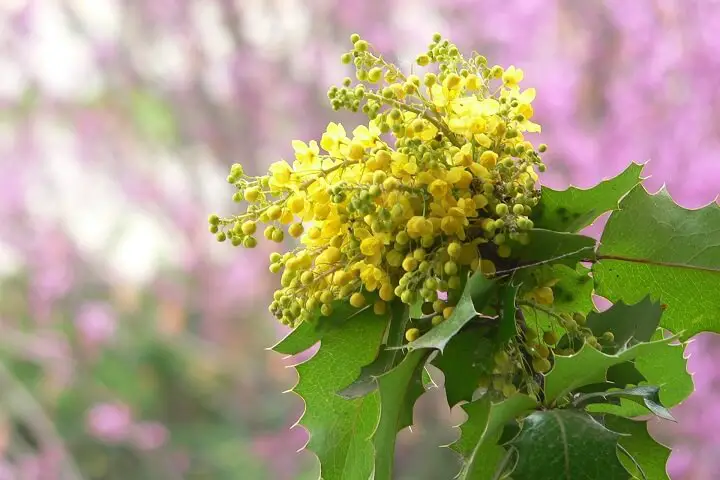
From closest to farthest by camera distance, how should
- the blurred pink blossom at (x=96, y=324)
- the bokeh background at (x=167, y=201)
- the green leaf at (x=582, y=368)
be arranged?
1. the green leaf at (x=582, y=368)
2. the bokeh background at (x=167, y=201)
3. the blurred pink blossom at (x=96, y=324)

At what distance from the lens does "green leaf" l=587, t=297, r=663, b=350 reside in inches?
16.4

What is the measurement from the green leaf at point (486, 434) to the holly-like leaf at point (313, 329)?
8 centimetres

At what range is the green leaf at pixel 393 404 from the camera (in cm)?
40

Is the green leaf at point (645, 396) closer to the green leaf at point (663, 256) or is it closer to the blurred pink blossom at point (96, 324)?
the green leaf at point (663, 256)

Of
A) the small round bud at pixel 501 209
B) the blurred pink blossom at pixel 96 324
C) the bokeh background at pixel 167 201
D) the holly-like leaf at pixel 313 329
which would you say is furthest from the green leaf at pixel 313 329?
the blurred pink blossom at pixel 96 324

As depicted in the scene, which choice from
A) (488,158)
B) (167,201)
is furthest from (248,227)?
(167,201)

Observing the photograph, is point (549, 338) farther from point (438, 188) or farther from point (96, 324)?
point (96, 324)

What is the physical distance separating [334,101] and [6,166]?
224cm

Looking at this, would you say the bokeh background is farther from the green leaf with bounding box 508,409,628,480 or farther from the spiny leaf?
the green leaf with bounding box 508,409,628,480

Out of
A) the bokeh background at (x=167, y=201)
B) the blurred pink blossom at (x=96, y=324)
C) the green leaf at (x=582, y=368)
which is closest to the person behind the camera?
the green leaf at (x=582, y=368)

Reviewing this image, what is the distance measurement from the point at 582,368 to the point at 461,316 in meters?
0.06

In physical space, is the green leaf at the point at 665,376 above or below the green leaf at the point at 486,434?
above

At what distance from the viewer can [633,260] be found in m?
0.44

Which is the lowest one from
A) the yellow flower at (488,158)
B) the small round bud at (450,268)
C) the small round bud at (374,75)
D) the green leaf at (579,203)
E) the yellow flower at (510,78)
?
the small round bud at (450,268)
